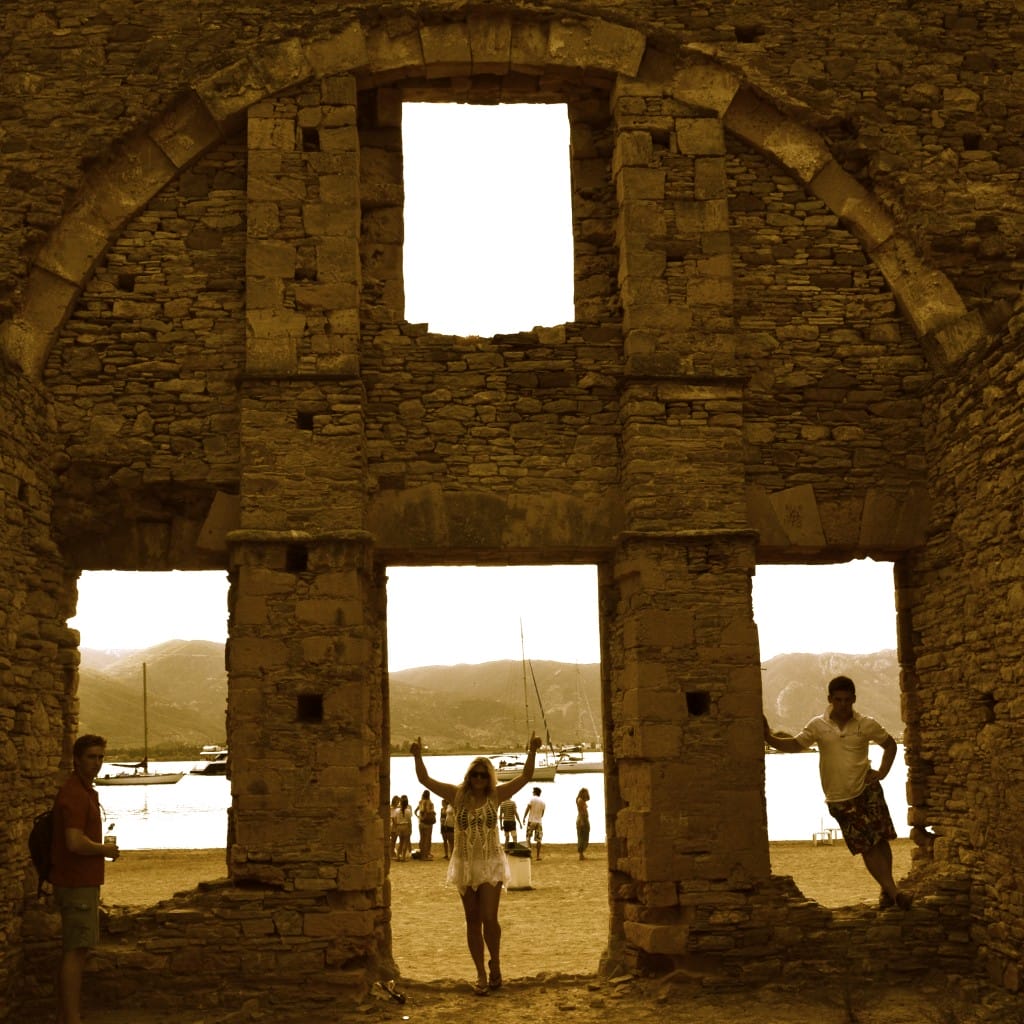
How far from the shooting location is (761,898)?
8219mm

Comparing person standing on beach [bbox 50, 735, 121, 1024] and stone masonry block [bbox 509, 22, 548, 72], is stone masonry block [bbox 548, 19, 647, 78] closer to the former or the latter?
stone masonry block [bbox 509, 22, 548, 72]

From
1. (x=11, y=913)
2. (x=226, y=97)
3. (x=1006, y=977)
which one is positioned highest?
(x=226, y=97)

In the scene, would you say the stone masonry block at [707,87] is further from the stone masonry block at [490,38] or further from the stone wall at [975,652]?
the stone wall at [975,652]

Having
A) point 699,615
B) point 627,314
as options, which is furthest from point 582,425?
Result: point 699,615

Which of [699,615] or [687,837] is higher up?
[699,615]

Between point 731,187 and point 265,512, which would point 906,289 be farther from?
point 265,512

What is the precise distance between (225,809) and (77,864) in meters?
30.8

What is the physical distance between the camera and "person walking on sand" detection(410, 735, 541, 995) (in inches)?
305

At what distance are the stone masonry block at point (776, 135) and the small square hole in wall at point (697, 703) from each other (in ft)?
13.9

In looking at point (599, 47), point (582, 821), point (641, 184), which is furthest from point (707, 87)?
point (582, 821)

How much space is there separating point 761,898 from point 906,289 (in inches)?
189

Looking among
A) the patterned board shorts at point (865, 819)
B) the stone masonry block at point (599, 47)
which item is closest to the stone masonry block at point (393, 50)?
the stone masonry block at point (599, 47)

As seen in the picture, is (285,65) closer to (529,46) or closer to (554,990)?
(529,46)

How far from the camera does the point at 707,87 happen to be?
31.0 feet
